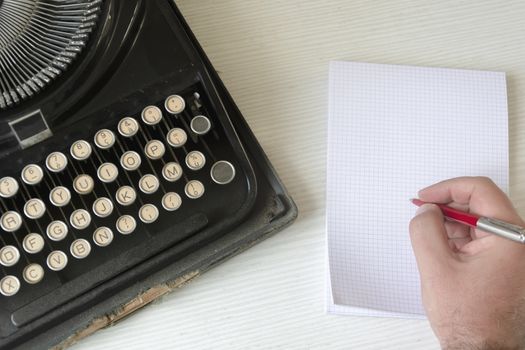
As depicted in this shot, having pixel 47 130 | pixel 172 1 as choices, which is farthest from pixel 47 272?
pixel 172 1

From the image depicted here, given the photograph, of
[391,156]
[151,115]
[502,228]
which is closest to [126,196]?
[151,115]

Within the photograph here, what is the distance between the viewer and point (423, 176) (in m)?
1.06

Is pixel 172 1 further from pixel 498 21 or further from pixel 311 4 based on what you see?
pixel 498 21

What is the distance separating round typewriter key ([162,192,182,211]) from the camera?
968mm

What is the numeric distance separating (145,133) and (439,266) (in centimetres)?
51

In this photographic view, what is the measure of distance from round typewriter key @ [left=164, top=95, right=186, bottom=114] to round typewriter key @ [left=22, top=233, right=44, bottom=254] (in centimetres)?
29

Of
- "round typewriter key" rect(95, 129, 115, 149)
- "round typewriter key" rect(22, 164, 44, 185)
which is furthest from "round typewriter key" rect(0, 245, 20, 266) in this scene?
"round typewriter key" rect(95, 129, 115, 149)

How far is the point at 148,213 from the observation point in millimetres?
963

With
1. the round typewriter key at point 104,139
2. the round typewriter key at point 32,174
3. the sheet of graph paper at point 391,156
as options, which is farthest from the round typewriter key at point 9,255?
the sheet of graph paper at point 391,156

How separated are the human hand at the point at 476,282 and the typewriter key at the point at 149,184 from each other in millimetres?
409

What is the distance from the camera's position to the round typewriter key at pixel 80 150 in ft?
3.14

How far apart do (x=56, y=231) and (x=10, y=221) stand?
69mm

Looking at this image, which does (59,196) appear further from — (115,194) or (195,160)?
(195,160)

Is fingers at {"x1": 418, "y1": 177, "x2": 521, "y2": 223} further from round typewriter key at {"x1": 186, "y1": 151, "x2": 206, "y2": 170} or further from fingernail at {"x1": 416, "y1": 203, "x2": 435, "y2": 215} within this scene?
round typewriter key at {"x1": 186, "y1": 151, "x2": 206, "y2": 170}
